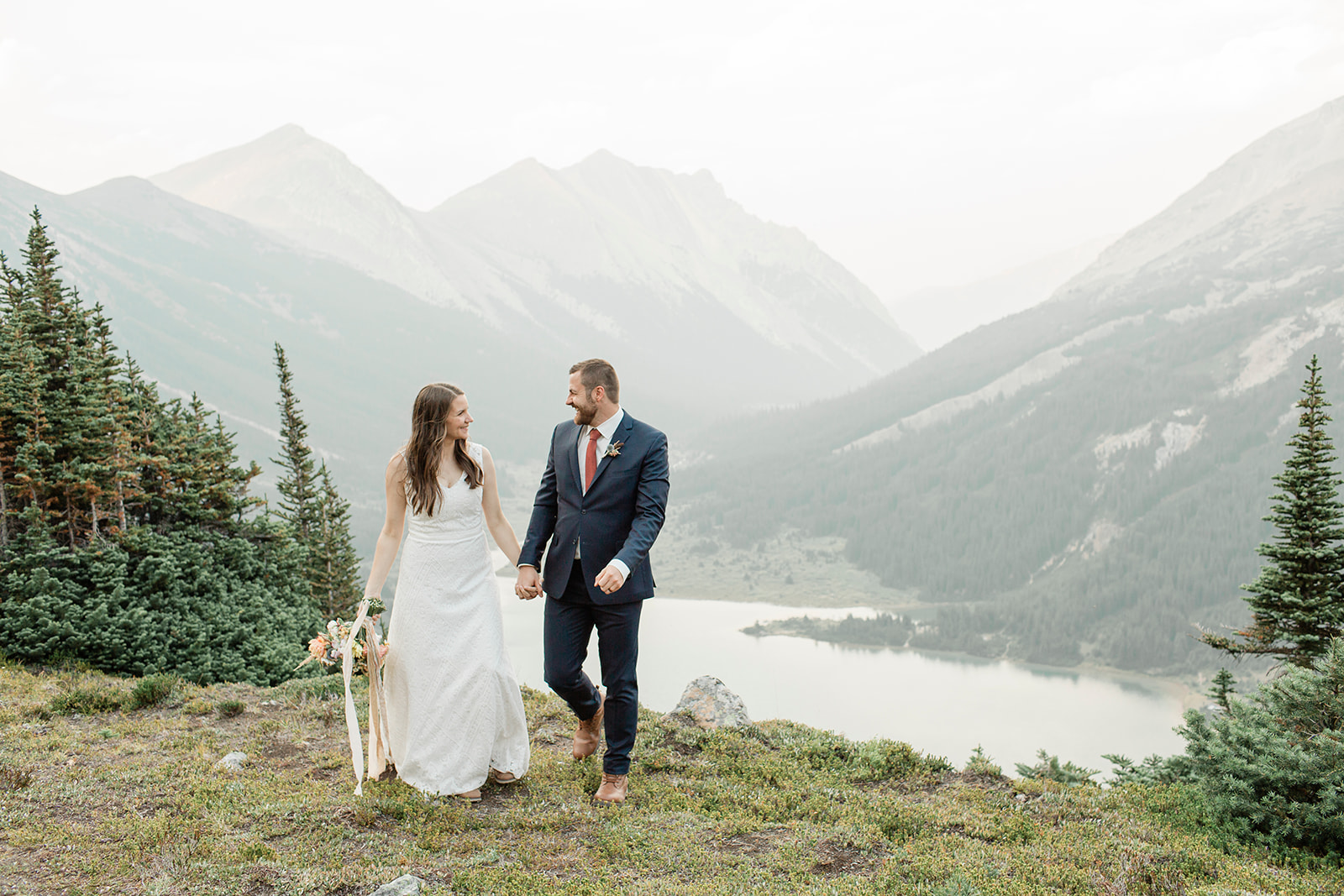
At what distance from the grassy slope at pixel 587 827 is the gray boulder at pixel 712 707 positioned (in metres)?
0.86

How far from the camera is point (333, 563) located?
3569cm

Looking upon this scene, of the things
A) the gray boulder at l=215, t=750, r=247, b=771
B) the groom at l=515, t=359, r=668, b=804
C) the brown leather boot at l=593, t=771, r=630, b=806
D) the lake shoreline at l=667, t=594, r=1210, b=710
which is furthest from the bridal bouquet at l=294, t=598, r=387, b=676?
the lake shoreline at l=667, t=594, r=1210, b=710

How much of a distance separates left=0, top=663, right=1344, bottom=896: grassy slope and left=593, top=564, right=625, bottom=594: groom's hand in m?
1.75

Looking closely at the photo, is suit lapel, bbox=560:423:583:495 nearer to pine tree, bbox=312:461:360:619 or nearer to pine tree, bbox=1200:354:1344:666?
pine tree, bbox=1200:354:1344:666

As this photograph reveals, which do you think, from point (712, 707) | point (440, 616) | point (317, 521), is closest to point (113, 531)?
point (712, 707)

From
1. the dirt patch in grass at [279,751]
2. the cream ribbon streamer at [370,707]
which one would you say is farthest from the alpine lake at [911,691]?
the cream ribbon streamer at [370,707]

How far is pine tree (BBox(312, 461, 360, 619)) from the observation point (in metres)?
34.4

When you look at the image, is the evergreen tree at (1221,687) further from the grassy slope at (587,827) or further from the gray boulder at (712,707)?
the gray boulder at (712,707)

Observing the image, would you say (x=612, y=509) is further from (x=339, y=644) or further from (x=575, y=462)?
(x=339, y=644)

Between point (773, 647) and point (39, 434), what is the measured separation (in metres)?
126

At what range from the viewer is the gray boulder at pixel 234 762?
7207 millimetres

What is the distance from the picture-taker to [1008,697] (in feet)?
384

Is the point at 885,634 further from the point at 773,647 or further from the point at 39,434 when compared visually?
the point at 39,434

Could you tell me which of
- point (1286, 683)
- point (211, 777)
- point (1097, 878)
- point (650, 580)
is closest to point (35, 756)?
point (211, 777)
